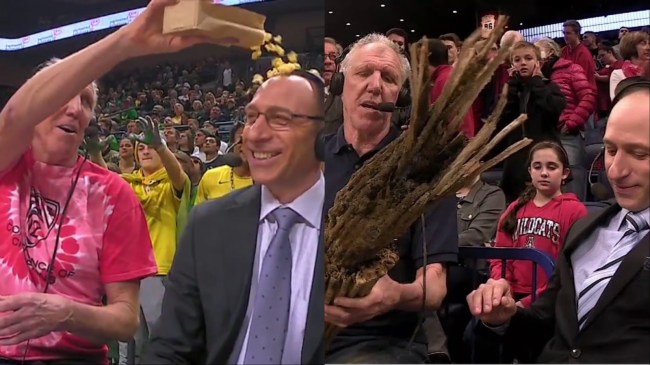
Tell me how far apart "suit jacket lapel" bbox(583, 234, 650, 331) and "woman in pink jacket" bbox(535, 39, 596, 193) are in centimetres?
17

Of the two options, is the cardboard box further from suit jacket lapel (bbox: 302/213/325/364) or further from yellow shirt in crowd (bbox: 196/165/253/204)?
suit jacket lapel (bbox: 302/213/325/364)

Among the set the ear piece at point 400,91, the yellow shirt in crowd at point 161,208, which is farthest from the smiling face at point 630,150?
the yellow shirt in crowd at point 161,208

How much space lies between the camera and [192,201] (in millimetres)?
1436

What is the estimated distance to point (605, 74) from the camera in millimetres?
1438

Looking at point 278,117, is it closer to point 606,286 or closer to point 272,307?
point 272,307

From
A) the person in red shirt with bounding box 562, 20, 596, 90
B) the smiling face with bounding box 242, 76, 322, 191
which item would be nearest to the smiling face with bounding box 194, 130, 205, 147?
the smiling face with bounding box 242, 76, 322, 191

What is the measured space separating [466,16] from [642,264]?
63cm

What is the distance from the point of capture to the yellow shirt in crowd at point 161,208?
145cm

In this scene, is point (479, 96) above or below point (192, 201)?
above

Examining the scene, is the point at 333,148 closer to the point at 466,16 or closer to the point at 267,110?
the point at 267,110

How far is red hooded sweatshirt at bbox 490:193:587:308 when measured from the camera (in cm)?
147

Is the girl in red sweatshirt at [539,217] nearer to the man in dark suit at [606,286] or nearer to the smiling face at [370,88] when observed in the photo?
the man in dark suit at [606,286]

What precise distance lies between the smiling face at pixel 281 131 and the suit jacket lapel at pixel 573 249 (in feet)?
1.91

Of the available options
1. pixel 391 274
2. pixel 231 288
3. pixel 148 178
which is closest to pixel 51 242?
pixel 148 178
